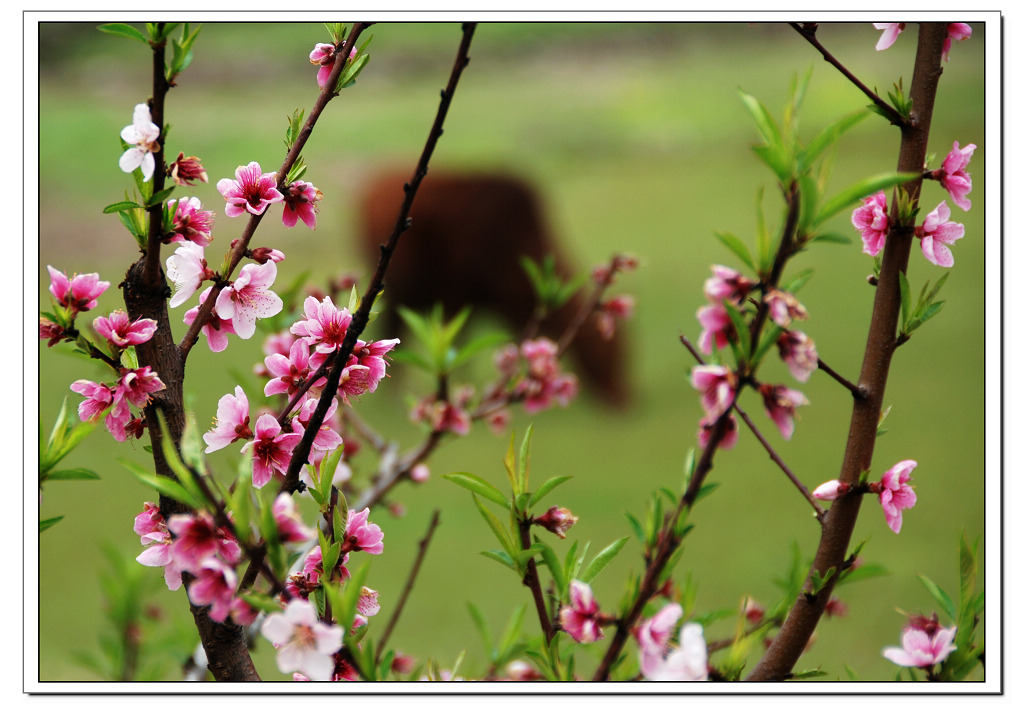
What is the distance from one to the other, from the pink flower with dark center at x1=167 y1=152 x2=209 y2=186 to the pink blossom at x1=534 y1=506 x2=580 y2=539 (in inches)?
5.9

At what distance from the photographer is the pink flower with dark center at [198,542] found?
0.21 meters

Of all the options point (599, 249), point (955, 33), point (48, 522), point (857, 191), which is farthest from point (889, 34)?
point (599, 249)

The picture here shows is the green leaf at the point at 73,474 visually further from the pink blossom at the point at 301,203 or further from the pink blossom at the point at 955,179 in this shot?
the pink blossom at the point at 955,179

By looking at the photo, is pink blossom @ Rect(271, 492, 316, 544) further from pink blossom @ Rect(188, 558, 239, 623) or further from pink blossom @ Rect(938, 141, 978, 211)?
pink blossom @ Rect(938, 141, 978, 211)

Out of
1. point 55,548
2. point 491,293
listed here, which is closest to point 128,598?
point 55,548

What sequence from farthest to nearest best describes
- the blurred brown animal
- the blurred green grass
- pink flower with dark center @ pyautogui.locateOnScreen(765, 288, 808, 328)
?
the blurred brown animal < the blurred green grass < pink flower with dark center @ pyautogui.locateOnScreen(765, 288, 808, 328)

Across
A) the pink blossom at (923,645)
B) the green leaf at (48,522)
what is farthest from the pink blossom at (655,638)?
the green leaf at (48,522)

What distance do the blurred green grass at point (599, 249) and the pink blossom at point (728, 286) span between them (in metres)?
0.19

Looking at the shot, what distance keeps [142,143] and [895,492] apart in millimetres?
259

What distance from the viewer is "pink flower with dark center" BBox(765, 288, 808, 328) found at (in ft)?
0.63

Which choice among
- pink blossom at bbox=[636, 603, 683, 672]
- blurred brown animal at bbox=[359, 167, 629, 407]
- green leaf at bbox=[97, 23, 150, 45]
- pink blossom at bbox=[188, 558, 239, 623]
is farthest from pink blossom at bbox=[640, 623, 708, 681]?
blurred brown animal at bbox=[359, 167, 629, 407]

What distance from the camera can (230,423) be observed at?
0.85ft

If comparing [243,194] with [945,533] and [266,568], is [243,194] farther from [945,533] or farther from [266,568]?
[945,533]

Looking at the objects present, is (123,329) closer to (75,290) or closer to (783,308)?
(75,290)
